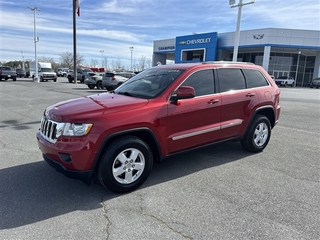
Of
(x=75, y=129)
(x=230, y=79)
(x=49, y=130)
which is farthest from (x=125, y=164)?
(x=230, y=79)

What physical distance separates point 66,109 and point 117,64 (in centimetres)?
11652

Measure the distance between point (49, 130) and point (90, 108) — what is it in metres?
0.65

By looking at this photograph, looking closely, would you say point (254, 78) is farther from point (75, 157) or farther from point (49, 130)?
point (49, 130)

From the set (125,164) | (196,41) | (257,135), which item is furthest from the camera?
(196,41)

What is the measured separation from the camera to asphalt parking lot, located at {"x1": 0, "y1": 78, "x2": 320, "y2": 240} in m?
2.66

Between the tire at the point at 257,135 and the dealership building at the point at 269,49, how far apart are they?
38.3 m

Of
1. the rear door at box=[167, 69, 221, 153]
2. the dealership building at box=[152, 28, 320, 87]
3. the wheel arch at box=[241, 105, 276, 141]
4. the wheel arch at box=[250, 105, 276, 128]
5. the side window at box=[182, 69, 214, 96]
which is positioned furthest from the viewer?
the dealership building at box=[152, 28, 320, 87]

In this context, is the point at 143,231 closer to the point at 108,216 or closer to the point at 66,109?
the point at 108,216

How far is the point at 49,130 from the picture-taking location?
3.42 metres

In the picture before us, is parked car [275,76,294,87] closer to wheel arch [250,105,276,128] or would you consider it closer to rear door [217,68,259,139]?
wheel arch [250,105,276,128]

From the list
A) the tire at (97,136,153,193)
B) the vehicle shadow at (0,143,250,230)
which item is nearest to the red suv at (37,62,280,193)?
the tire at (97,136,153,193)

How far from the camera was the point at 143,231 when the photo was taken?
2.65 meters

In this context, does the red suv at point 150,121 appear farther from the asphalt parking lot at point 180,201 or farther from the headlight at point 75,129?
the asphalt parking lot at point 180,201

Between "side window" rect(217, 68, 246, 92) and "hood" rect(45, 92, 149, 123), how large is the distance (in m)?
1.66
